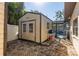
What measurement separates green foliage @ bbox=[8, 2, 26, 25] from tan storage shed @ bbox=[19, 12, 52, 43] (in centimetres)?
7

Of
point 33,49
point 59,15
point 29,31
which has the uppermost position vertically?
point 59,15

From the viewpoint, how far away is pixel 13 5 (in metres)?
2.69

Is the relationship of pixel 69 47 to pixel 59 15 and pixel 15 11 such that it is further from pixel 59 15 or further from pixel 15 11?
pixel 15 11

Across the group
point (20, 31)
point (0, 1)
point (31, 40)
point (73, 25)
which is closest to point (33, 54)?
point (31, 40)

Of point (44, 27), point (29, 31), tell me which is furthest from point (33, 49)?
point (44, 27)

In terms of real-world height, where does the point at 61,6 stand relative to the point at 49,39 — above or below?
above

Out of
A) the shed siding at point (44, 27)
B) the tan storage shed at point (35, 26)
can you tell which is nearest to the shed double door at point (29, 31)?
the tan storage shed at point (35, 26)

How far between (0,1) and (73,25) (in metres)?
1.32

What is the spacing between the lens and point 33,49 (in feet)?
8.85

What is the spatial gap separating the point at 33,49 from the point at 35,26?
40 cm

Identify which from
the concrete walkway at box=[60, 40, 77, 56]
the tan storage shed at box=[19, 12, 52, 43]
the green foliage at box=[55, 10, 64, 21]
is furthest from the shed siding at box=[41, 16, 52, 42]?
the concrete walkway at box=[60, 40, 77, 56]

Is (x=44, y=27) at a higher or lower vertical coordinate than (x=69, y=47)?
higher

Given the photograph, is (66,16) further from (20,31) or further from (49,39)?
(20,31)

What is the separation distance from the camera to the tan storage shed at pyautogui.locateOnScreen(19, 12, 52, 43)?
2.69 m
